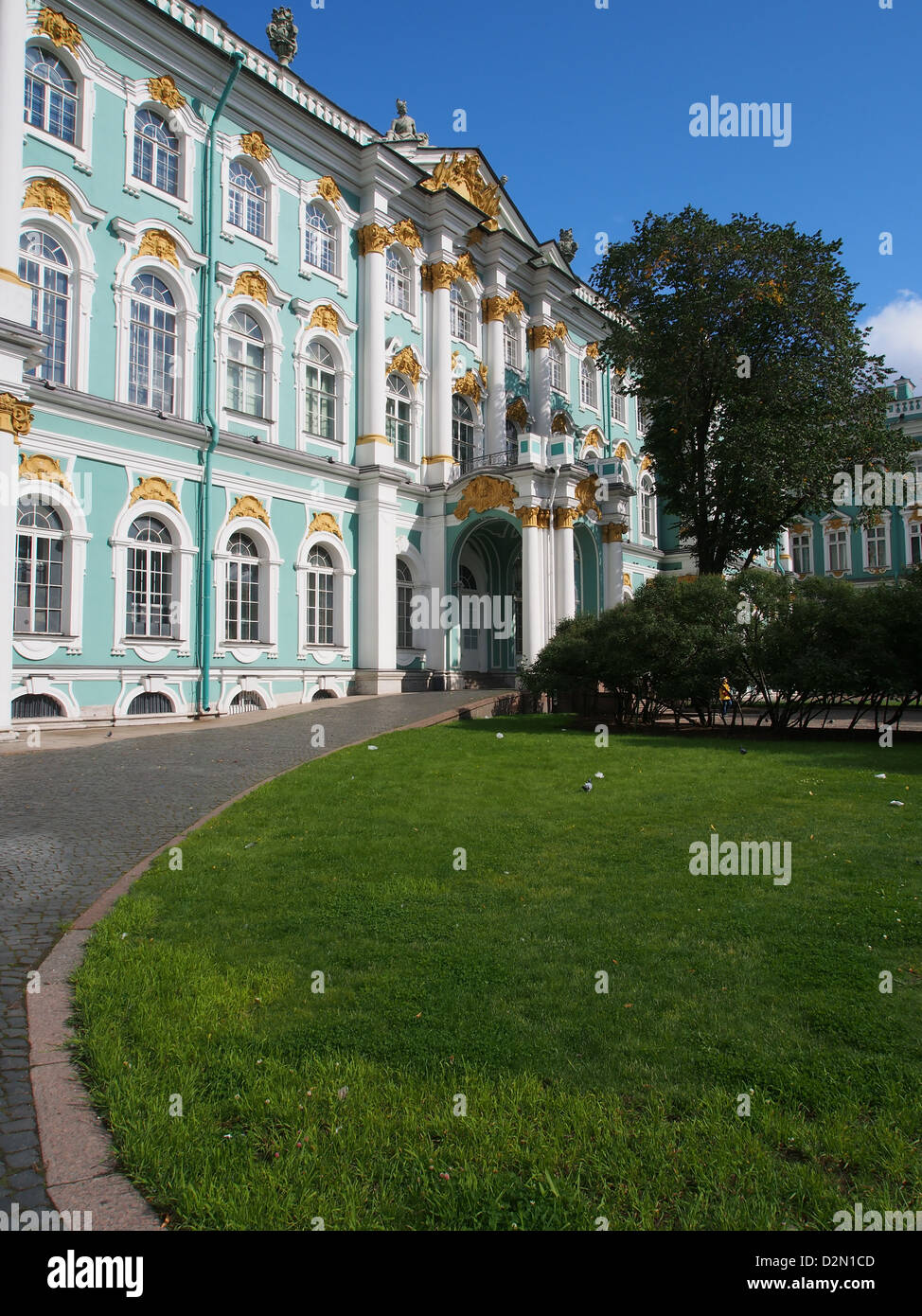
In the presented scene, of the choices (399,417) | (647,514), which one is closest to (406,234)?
(399,417)

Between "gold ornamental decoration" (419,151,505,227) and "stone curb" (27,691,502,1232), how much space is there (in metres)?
30.0

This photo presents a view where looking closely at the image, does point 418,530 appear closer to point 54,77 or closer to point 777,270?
point 777,270

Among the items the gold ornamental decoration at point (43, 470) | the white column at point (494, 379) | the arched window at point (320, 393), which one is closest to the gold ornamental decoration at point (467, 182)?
the white column at point (494, 379)

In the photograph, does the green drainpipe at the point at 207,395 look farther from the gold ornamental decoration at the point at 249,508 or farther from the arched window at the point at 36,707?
the arched window at the point at 36,707

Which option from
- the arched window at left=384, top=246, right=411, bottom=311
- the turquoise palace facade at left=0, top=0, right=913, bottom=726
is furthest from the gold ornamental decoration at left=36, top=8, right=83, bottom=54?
the arched window at left=384, top=246, right=411, bottom=311

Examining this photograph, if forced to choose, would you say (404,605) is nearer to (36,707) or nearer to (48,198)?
(36,707)

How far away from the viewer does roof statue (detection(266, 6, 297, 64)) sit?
2486 centimetres

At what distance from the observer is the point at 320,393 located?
25562mm

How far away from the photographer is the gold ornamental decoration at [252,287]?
22.8m

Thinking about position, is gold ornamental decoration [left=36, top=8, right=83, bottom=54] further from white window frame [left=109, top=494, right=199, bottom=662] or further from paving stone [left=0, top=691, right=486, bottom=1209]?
paving stone [left=0, top=691, right=486, bottom=1209]

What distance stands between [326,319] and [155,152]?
6166 mm

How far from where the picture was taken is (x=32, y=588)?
17.9m

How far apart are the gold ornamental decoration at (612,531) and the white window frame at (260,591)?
12887 millimetres
